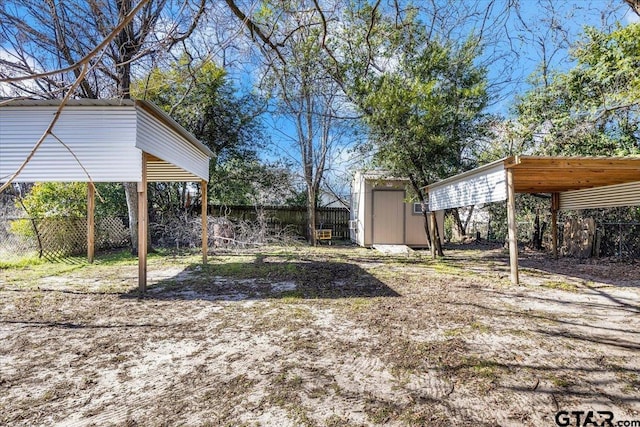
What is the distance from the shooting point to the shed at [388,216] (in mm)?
11531

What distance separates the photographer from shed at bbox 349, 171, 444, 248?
1153 centimetres

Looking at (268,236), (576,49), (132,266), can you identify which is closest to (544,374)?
(132,266)

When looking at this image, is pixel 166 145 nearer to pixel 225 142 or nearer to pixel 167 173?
pixel 167 173

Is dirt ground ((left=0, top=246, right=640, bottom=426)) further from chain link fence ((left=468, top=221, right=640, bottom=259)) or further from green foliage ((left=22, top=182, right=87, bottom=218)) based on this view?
chain link fence ((left=468, top=221, right=640, bottom=259))

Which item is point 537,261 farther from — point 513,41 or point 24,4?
point 24,4

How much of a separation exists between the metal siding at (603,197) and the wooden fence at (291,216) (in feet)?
25.3

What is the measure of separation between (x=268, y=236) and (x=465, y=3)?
965 cm

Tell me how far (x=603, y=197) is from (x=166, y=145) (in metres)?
9.41

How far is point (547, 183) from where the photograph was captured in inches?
296

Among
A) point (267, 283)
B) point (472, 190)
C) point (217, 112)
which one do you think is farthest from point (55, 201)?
point (472, 190)

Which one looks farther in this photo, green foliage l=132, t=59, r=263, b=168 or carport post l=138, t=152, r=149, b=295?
green foliage l=132, t=59, r=263, b=168

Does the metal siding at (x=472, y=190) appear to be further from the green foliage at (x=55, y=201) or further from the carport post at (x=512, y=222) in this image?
the green foliage at (x=55, y=201)

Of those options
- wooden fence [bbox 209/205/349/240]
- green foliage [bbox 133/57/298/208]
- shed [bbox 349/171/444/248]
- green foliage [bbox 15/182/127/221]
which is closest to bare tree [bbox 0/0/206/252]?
green foliage [bbox 15/182/127/221]

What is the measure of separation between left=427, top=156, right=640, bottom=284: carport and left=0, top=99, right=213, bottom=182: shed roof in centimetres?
533
